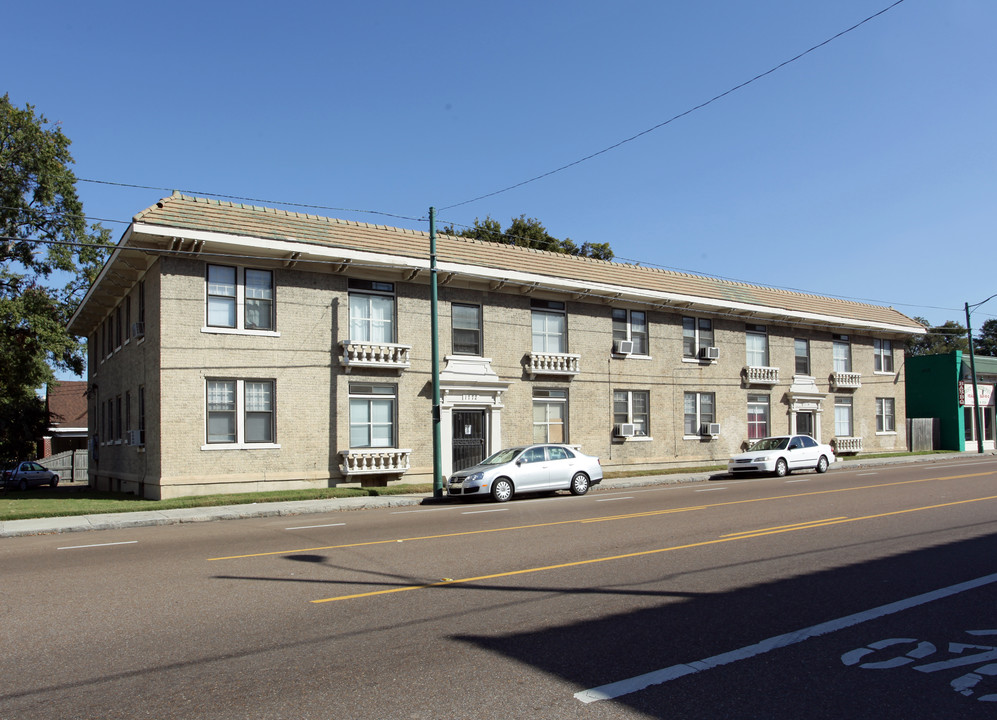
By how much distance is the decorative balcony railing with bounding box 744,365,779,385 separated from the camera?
109 ft

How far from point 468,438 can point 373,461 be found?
12.6 ft

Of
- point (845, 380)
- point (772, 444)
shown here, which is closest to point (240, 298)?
point (772, 444)

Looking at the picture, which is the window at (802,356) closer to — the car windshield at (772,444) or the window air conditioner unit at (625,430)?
the car windshield at (772,444)

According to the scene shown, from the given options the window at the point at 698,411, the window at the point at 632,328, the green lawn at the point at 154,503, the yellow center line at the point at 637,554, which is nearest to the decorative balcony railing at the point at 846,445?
the window at the point at 698,411

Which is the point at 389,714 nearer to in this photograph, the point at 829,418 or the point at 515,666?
the point at 515,666

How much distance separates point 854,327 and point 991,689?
118 ft

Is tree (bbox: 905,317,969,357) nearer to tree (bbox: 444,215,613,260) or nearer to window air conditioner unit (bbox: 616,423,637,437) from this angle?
tree (bbox: 444,215,613,260)

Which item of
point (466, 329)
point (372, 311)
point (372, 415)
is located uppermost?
point (372, 311)

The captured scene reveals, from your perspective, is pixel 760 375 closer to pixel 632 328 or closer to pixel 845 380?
pixel 845 380

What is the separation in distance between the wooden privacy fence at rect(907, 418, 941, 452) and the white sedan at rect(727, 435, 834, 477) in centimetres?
1585

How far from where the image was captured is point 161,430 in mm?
19750

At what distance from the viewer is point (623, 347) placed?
2856 cm

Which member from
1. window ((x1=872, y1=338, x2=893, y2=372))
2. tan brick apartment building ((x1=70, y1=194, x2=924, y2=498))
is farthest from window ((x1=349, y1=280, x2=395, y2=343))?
window ((x1=872, y1=338, x2=893, y2=372))

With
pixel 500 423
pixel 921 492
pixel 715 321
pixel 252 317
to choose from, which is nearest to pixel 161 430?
pixel 252 317
